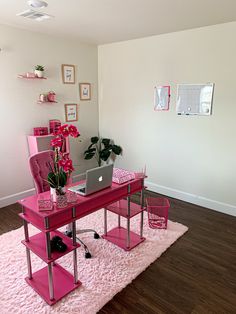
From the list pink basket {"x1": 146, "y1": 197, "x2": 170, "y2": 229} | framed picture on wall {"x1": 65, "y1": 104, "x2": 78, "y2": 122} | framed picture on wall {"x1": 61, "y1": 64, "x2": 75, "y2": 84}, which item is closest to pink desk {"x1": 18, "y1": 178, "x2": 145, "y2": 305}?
pink basket {"x1": 146, "y1": 197, "x2": 170, "y2": 229}

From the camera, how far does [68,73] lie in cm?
403

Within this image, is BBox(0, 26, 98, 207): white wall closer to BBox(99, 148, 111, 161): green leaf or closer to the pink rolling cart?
BBox(99, 148, 111, 161): green leaf

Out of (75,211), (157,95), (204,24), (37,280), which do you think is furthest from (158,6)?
(37,280)

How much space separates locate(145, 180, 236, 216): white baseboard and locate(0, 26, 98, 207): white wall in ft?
6.61

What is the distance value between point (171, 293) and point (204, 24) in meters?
3.11

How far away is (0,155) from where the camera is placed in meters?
3.45

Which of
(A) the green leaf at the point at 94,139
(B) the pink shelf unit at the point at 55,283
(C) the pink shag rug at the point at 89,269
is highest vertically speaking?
(A) the green leaf at the point at 94,139

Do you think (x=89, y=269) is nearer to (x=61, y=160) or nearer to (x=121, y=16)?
(x=61, y=160)

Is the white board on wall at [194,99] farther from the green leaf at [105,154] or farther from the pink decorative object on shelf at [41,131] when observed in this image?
the pink decorative object on shelf at [41,131]

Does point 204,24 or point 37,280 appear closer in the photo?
point 37,280

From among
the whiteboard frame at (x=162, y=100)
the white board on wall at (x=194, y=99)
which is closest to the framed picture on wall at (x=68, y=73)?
the whiteboard frame at (x=162, y=100)

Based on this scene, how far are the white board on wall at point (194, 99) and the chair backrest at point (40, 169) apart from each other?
2.12 meters

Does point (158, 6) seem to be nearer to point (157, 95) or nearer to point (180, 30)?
point (180, 30)

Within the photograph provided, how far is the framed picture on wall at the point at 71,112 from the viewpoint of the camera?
13.6ft
